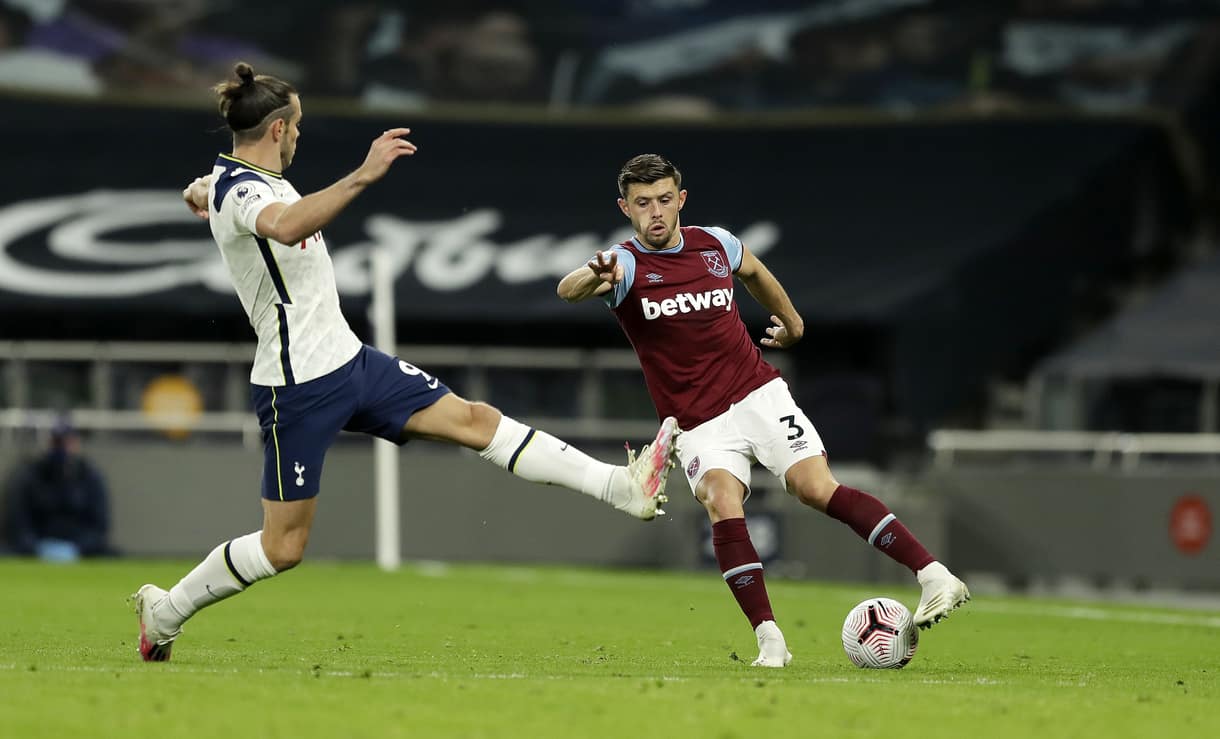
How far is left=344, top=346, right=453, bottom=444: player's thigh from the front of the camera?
812 centimetres

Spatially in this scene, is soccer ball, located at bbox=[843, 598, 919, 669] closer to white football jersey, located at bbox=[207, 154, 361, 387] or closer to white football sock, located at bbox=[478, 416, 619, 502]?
white football sock, located at bbox=[478, 416, 619, 502]

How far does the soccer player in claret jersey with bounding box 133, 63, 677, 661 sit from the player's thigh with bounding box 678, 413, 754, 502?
0.59 metres

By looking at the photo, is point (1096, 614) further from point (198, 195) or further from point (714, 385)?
point (198, 195)

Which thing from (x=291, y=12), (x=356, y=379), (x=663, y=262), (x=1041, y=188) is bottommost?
(x=356, y=379)

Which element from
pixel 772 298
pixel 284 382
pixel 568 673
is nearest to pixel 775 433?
pixel 772 298

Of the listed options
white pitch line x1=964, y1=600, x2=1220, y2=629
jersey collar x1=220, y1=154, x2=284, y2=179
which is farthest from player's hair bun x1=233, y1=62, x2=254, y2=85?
white pitch line x1=964, y1=600, x2=1220, y2=629

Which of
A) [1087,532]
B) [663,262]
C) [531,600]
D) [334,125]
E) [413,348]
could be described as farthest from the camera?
[334,125]

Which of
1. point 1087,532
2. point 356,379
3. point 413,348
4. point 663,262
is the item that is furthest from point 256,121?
point 413,348

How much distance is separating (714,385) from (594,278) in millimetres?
804

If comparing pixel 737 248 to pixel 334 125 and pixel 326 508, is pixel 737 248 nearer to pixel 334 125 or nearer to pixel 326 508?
pixel 326 508

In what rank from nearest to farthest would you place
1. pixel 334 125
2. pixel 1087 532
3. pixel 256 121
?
pixel 256 121
pixel 1087 532
pixel 334 125

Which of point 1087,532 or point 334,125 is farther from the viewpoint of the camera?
point 334,125

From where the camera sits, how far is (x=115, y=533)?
2102cm

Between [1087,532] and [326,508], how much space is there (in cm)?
787
